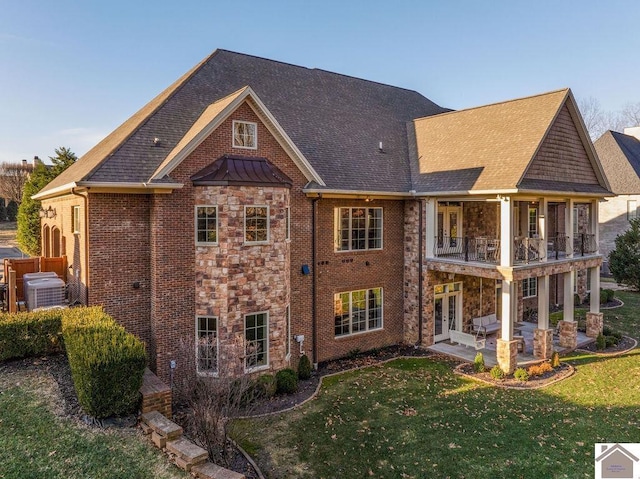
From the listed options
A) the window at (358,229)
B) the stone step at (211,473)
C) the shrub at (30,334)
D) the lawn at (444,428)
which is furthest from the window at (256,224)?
the stone step at (211,473)

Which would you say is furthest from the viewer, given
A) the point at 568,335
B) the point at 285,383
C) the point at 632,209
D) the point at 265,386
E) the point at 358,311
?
the point at 632,209

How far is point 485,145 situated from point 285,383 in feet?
37.7

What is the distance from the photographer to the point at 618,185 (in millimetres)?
31922

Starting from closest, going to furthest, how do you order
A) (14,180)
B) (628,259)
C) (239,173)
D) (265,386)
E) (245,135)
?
1. (265,386)
2. (239,173)
3. (245,135)
4. (628,259)
5. (14,180)

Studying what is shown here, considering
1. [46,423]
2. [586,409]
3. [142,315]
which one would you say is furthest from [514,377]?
[46,423]

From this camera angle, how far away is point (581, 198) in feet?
55.6

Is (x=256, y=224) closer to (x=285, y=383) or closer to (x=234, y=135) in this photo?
(x=234, y=135)

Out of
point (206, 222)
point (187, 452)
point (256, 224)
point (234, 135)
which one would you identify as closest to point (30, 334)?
point (206, 222)

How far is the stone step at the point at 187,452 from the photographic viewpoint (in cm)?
655

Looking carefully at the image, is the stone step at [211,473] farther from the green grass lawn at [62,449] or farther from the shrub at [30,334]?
the shrub at [30,334]

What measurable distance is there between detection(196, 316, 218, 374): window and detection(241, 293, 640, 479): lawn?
7.34 ft

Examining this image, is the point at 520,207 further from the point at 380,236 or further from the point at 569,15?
the point at 569,15

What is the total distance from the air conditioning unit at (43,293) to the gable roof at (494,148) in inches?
520

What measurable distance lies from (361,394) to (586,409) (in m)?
5.90
